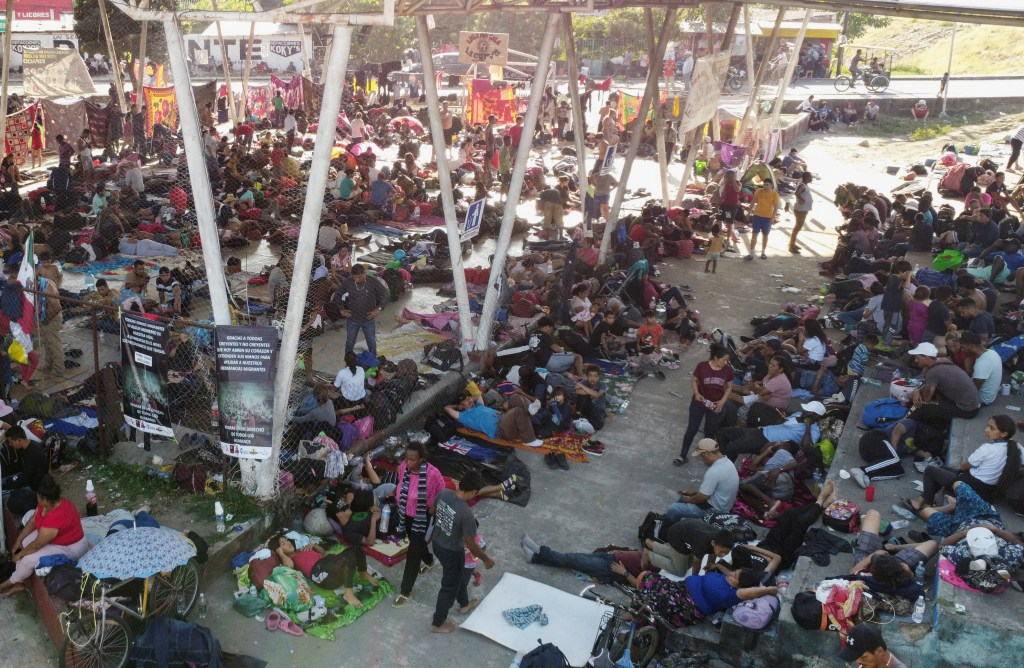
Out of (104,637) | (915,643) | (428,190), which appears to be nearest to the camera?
(104,637)

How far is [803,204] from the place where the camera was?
60.9 ft

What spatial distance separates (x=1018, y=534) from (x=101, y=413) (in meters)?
8.23

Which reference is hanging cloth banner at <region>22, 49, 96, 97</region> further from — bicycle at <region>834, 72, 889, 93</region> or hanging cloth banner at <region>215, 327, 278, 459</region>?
bicycle at <region>834, 72, 889, 93</region>

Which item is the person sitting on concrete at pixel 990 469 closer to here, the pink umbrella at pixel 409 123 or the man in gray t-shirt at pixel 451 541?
the man in gray t-shirt at pixel 451 541

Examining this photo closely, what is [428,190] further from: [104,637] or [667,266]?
[104,637]

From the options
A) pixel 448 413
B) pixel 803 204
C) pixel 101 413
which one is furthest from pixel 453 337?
pixel 803 204

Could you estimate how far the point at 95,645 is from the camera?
6492mm

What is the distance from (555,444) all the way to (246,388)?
12.5 ft

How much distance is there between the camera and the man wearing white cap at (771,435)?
10094 mm

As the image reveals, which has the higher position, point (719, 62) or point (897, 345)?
point (719, 62)

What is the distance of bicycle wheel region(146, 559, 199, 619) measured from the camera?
689 cm

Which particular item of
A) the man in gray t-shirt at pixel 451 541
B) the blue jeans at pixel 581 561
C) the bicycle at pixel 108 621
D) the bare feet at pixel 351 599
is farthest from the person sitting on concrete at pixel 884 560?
the bicycle at pixel 108 621

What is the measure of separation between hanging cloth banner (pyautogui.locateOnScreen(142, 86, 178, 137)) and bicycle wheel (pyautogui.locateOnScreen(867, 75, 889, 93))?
92.1ft

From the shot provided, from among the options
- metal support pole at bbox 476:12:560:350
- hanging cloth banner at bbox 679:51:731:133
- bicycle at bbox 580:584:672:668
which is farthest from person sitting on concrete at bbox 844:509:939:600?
hanging cloth banner at bbox 679:51:731:133
